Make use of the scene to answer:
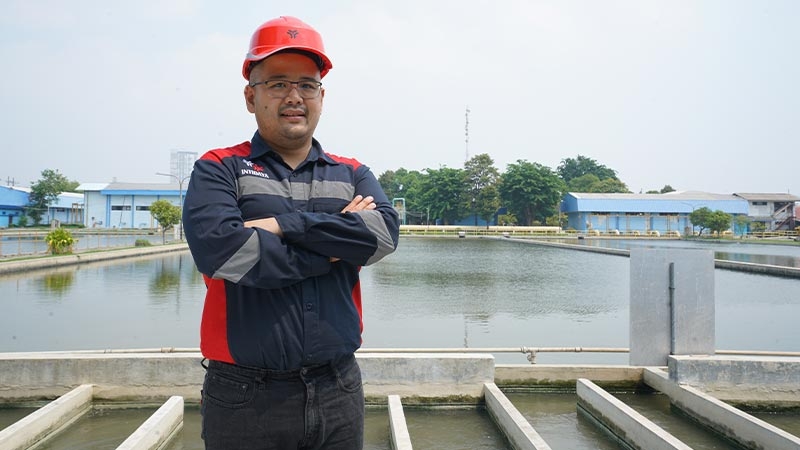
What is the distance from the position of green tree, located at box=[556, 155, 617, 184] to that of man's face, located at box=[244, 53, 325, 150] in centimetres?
9137

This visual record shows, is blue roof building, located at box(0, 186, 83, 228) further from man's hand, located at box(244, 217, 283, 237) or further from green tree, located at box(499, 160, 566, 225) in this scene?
man's hand, located at box(244, 217, 283, 237)

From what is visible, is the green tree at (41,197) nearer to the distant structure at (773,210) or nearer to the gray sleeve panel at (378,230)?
the gray sleeve panel at (378,230)

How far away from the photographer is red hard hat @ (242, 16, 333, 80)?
69.8 inches

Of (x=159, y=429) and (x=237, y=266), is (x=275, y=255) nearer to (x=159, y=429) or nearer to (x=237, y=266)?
(x=237, y=266)

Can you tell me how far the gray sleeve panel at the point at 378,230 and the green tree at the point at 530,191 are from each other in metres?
58.6

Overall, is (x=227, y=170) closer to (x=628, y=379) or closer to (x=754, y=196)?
(x=628, y=379)

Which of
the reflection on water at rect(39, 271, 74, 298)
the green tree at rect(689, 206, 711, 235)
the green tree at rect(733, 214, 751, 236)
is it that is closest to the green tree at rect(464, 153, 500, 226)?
the green tree at rect(689, 206, 711, 235)

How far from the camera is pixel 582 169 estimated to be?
90.4 meters

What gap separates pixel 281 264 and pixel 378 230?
40 cm

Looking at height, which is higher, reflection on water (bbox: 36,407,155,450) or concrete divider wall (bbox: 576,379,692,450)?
concrete divider wall (bbox: 576,379,692,450)

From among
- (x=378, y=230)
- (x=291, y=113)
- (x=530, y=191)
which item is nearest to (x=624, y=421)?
(x=378, y=230)

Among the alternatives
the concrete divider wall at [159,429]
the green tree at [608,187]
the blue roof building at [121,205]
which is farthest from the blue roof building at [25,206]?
the green tree at [608,187]

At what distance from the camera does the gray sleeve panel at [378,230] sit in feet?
6.24

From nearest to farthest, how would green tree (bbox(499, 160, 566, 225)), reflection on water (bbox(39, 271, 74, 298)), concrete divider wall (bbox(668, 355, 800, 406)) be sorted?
concrete divider wall (bbox(668, 355, 800, 406))
reflection on water (bbox(39, 271, 74, 298))
green tree (bbox(499, 160, 566, 225))
